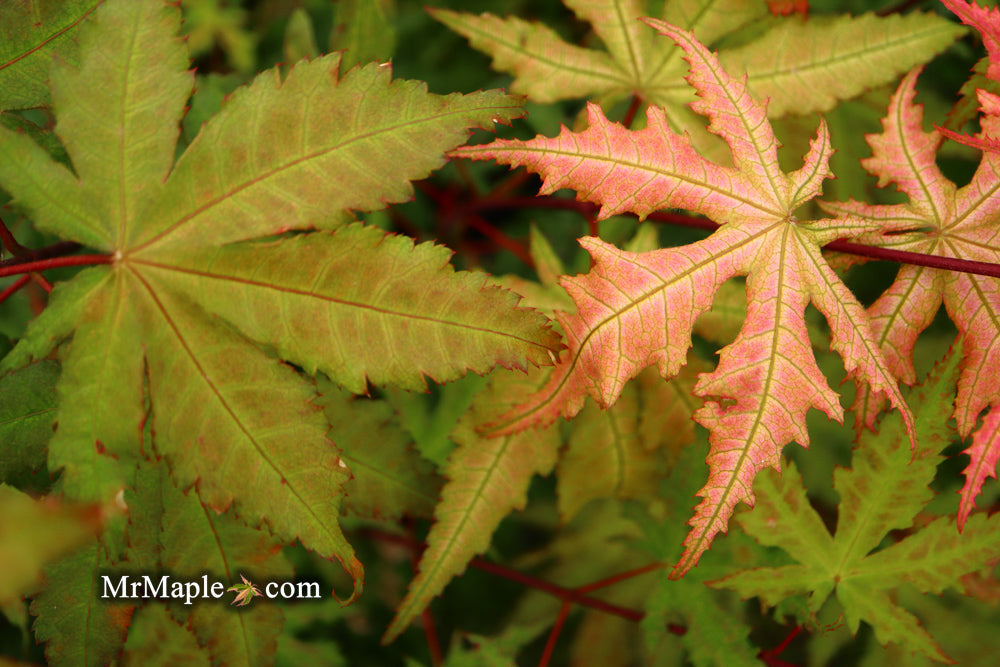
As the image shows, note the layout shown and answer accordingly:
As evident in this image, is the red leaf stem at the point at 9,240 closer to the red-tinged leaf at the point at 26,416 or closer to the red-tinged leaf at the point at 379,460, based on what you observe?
the red-tinged leaf at the point at 26,416

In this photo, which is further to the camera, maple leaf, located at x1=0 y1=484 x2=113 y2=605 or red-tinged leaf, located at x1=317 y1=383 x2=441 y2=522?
red-tinged leaf, located at x1=317 y1=383 x2=441 y2=522

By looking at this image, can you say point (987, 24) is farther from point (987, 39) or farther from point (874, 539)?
point (874, 539)

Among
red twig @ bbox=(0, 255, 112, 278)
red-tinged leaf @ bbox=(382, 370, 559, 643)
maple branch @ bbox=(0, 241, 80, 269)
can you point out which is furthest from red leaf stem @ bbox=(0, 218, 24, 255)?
red-tinged leaf @ bbox=(382, 370, 559, 643)

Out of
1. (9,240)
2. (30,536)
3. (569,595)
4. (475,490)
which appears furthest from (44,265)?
(569,595)

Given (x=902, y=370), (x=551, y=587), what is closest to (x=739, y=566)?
(x=551, y=587)

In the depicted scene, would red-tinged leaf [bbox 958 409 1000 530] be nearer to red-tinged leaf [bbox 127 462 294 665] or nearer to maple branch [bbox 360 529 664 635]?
maple branch [bbox 360 529 664 635]

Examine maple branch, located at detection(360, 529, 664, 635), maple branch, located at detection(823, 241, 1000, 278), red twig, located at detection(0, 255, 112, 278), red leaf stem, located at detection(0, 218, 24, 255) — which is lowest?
maple branch, located at detection(360, 529, 664, 635)

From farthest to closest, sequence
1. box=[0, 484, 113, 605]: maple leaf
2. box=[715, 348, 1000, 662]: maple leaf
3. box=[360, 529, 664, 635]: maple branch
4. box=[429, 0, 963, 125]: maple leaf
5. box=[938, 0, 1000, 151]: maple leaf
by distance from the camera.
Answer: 1. box=[360, 529, 664, 635]: maple branch
2. box=[429, 0, 963, 125]: maple leaf
3. box=[715, 348, 1000, 662]: maple leaf
4. box=[938, 0, 1000, 151]: maple leaf
5. box=[0, 484, 113, 605]: maple leaf
